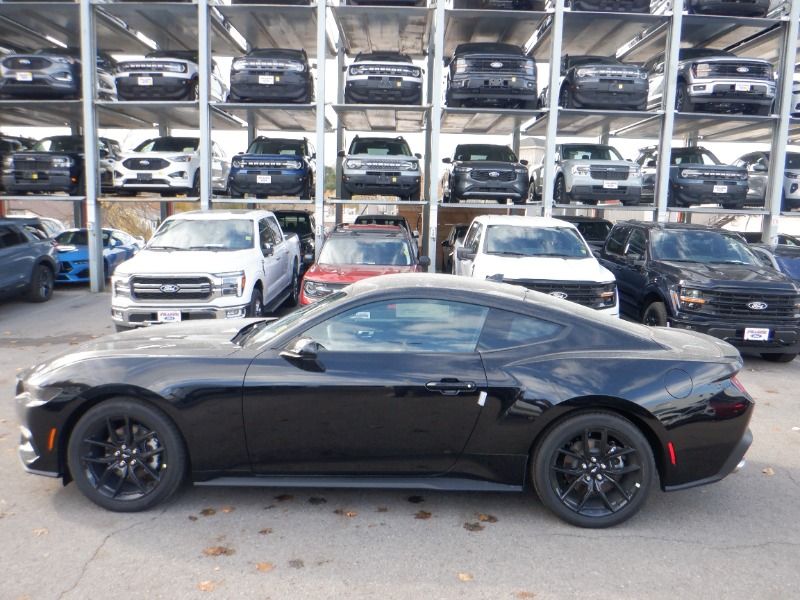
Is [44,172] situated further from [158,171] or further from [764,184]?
[764,184]

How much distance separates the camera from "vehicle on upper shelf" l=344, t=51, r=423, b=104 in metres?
14.0

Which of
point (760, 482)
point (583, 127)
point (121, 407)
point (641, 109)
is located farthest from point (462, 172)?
point (121, 407)

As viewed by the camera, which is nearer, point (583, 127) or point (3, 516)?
point (3, 516)

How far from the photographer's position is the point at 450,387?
12.4 feet

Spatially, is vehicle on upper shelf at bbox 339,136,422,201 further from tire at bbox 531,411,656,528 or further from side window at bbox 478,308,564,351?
tire at bbox 531,411,656,528

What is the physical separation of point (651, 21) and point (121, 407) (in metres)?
15.2

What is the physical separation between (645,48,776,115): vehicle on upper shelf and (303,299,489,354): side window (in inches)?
511

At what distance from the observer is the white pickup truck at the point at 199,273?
8383 mm

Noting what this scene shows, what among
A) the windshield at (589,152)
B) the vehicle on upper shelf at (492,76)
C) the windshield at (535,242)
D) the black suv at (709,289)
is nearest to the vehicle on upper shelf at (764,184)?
the windshield at (589,152)

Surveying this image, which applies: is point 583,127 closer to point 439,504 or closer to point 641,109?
point 641,109

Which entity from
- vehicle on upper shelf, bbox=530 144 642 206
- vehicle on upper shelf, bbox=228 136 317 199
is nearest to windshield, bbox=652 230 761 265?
vehicle on upper shelf, bbox=530 144 642 206

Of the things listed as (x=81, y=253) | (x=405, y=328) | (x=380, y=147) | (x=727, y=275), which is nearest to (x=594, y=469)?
(x=405, y=328)

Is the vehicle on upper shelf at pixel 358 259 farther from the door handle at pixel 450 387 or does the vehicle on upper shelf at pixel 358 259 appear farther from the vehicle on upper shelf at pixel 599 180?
the vehicle on upper shelf at pixel 599 180

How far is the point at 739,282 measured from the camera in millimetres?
8258
